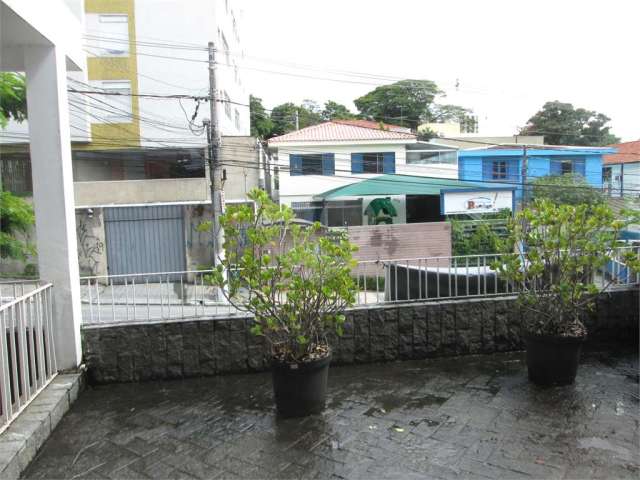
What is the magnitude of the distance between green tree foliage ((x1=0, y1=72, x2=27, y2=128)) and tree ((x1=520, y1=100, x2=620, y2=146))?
40074mm

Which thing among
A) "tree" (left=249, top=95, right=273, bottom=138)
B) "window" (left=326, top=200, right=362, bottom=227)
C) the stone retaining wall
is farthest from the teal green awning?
"tree" (left=249, top=95, right=273, bottom=138)

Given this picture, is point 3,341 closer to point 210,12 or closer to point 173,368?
point 173,368

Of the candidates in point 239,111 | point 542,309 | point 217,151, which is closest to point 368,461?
point 542,309

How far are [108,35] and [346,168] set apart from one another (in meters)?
11.6

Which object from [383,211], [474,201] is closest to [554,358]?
[474,201]

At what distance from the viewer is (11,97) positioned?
7.69m

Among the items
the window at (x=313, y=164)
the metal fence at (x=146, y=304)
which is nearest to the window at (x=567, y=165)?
the window at (x=313, y=164)

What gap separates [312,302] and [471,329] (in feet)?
7.76

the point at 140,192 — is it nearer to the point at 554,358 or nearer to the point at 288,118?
the point at 554,358

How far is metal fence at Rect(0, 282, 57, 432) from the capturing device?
343 cm

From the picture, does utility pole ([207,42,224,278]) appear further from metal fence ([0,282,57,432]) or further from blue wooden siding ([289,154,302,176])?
blue wooden siding ([289,154,302,176])

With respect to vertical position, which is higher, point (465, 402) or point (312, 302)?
point (312, 302)

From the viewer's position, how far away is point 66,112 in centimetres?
458

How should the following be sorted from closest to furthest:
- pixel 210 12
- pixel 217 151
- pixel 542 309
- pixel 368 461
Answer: pixel 368 461
pixel 542 309
pixel 217 151
pixel 210 12
